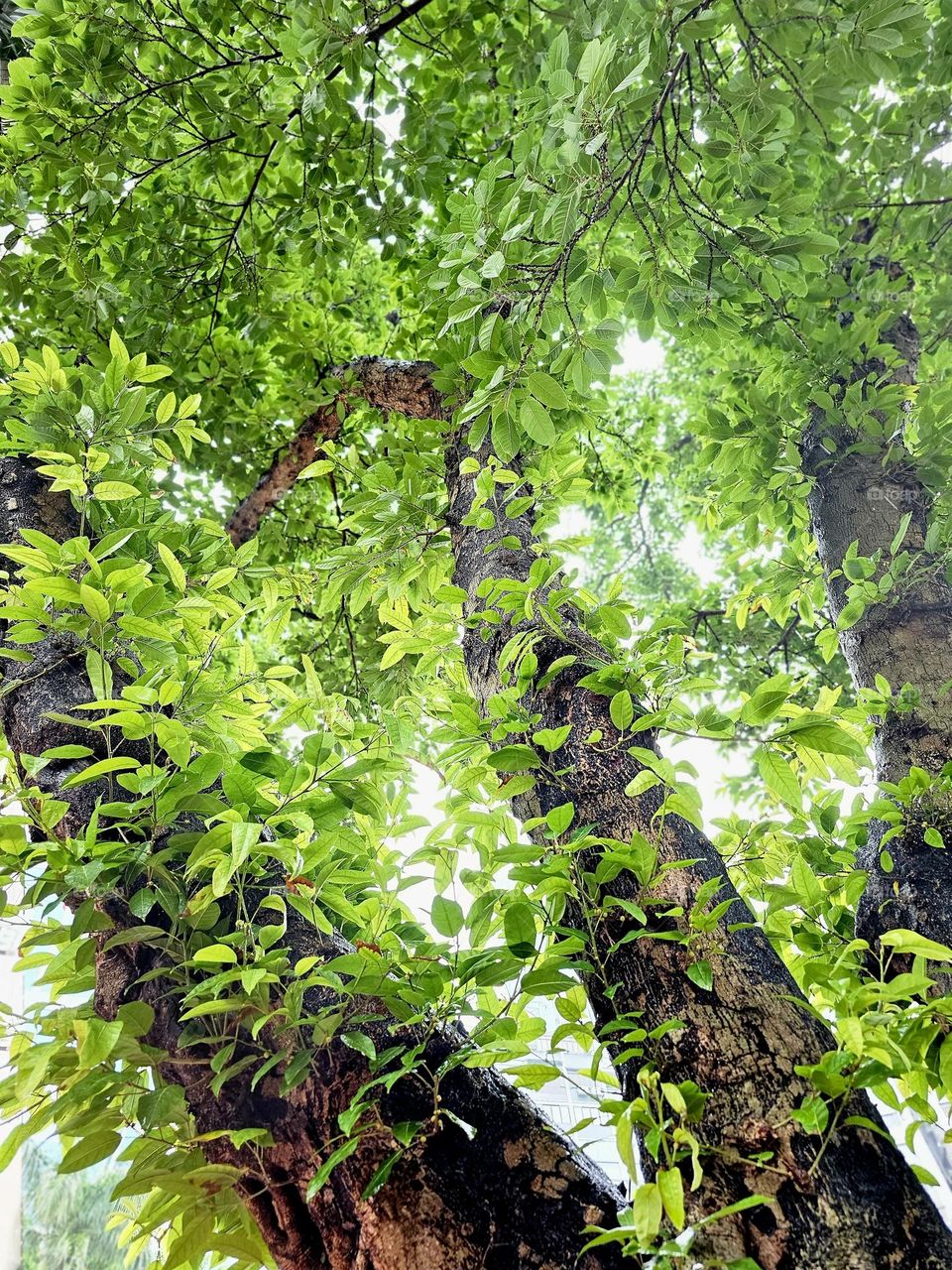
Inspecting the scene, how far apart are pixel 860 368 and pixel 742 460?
0.51m

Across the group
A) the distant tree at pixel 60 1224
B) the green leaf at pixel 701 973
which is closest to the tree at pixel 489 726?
the green leaf at pixel 701 973

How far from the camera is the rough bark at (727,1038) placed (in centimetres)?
78

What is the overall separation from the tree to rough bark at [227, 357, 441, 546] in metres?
0.02

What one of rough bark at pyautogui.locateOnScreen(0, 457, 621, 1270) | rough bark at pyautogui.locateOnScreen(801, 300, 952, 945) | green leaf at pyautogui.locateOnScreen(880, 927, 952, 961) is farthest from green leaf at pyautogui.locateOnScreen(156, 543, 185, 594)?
rough bark at pyautogui.locateOnScreen(801, 300, 952, 945)

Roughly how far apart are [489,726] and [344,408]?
174 centimetres

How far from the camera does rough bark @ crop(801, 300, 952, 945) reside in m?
1.42

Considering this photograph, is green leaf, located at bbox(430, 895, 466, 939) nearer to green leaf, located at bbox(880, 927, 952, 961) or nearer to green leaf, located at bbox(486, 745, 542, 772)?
green leaf, located at bbox(486, 745, 542, 772)

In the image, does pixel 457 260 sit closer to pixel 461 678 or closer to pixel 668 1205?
pixel 461 678

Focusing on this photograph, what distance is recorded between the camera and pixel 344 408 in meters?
2.58

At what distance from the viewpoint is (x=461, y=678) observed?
185cm

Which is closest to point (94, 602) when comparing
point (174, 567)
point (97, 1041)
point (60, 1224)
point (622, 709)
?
point (174, 567)

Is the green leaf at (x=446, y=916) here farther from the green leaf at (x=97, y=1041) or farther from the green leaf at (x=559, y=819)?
the green leaf at (x=97, y=1041)

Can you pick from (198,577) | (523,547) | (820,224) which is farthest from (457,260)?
(820,224)

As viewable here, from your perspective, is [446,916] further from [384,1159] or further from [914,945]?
[914,945]
